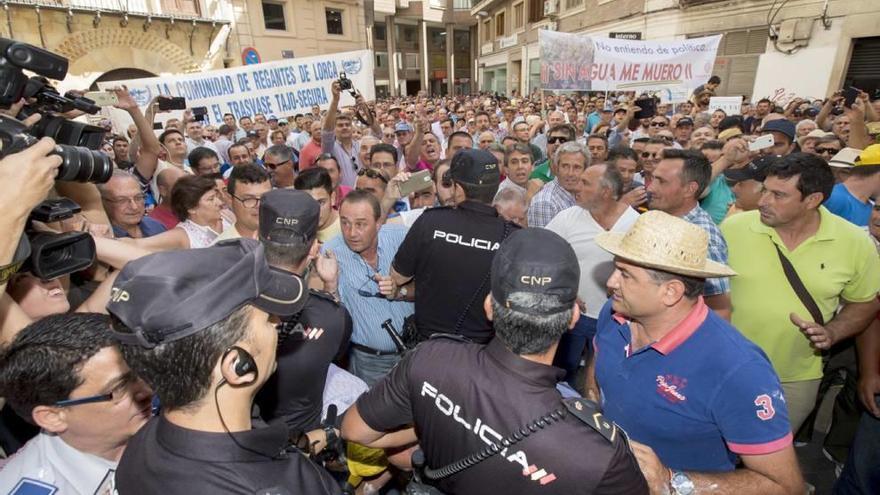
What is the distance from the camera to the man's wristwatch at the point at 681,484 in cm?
164

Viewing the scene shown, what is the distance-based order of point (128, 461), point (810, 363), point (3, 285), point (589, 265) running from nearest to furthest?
1. point (128, 461)
2. point (3, 285)
3. point (810, 363)
4. point (589, 265)

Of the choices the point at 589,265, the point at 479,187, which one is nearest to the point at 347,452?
the point at 479,187

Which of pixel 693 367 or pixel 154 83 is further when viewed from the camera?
pixel 154 83

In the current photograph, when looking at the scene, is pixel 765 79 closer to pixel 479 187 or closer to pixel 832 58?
pixel 832 58

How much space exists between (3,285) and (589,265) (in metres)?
3.27

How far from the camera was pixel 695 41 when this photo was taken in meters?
10.1

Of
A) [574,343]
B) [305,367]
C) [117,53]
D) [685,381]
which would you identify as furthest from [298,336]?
[117,53]

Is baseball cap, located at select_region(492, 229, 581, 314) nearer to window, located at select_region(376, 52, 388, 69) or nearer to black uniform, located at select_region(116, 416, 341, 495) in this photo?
black uniform, located at select_region(116, 416, 341, 495)

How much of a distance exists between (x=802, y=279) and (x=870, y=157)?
200cm

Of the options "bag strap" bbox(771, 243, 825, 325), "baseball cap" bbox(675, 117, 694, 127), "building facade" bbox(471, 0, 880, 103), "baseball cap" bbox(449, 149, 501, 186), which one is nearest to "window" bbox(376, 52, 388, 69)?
"building facade" bbox(471, 0, 880, 103)

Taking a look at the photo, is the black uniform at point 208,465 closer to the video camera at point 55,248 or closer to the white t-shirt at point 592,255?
the video camera at point 55,248

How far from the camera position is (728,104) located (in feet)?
32.2

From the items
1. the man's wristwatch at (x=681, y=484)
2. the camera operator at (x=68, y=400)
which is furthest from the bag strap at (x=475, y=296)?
the camera operator at (x=68, y=400)

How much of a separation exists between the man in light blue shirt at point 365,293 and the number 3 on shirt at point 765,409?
2.08 m
